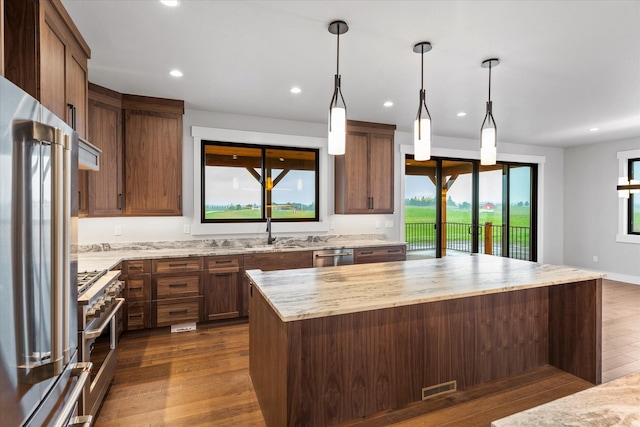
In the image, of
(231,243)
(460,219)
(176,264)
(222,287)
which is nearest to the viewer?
(176,264)

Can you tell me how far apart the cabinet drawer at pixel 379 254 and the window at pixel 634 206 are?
14.8 ft

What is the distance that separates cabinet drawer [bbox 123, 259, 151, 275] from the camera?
3402 mm

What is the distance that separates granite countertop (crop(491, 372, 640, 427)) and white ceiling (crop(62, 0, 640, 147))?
6.87 ft

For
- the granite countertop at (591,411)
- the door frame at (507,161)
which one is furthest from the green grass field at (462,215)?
the granite countertop at (591,411)

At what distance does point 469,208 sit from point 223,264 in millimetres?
4513

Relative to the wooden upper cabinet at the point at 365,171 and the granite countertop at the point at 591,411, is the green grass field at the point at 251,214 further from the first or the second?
the granite countertop at the point at 591,411

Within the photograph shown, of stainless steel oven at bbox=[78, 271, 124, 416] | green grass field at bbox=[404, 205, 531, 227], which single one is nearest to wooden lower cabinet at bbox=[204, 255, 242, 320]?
stainless steel oven at bbox=[78, 271, 124, 416]

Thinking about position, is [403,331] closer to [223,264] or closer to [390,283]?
[390,283]

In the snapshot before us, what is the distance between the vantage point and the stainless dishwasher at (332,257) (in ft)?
13.7

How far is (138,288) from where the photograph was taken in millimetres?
3453

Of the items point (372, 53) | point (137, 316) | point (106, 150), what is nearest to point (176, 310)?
point (137, 316)

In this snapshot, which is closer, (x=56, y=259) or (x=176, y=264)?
(x=56, y=259)

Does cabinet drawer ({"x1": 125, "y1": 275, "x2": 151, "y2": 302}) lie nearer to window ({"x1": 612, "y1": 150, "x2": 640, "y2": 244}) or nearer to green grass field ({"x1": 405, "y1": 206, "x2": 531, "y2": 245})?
green grass field ({"x1": 405, "y1": 206, "x2": 531, "y2": 245})

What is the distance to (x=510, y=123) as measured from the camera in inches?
191
